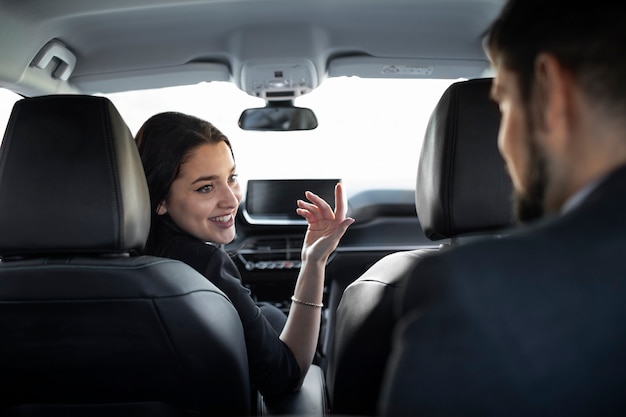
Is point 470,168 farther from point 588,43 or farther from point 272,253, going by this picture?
point 272,253

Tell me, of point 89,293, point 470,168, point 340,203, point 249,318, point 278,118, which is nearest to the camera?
point 89,293

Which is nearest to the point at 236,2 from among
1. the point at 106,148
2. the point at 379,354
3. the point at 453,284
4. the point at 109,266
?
the point at 106,148

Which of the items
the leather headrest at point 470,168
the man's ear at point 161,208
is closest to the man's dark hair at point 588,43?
the leather headrest at point 470,168

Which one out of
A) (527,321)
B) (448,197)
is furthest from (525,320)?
(448,197)

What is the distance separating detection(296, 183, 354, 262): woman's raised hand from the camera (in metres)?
2.46

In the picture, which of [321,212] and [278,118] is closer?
[321,212]

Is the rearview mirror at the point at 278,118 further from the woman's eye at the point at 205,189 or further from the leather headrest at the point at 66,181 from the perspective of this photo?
the leather headrest at the point at 66,181

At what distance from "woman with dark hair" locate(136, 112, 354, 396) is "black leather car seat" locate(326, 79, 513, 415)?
31cm

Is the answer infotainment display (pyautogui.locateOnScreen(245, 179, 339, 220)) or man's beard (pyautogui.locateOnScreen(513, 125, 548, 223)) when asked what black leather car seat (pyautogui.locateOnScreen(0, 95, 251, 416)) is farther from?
infotainment display (pyautogui.locateOnScreen(245, 179, 339, 220))

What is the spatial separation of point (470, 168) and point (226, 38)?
5.39ft

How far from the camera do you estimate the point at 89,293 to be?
1758 millimetres

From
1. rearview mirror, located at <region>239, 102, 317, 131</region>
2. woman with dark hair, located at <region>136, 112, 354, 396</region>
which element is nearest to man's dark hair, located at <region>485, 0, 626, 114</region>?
woman with dark hair, located at <region>136, 112, 354, 396</region>

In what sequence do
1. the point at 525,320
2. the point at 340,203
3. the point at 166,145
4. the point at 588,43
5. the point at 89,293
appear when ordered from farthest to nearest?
1. the point at 340,203
2. the point at 166,145
3. the point at 89,293
4. the point at 588,43
5. the point at 525,320

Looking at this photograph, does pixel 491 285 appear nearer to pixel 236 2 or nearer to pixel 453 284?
pixel 453 284
